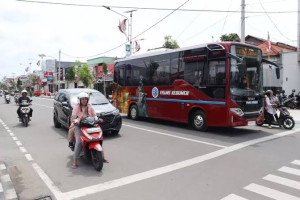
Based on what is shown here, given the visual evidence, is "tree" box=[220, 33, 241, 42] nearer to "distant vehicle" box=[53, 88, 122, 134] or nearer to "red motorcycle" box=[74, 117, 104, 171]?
"distant vehicle" box=[53, 88, 122, 134]

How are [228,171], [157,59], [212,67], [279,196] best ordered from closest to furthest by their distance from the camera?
[279,196] < [228,171] < [212,67] < [157,59]

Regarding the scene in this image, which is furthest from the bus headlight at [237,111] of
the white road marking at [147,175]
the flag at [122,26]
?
the flag at [122,26]

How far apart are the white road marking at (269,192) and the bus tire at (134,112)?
9534 mm

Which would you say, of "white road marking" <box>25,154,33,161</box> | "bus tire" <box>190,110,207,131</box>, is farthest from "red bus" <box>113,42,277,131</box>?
"white road marking" <box>25,154,33,161</box>

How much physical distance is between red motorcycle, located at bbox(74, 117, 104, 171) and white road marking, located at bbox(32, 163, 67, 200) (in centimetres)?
99

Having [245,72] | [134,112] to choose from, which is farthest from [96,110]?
[245,72]

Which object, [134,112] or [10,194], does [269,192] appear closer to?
[10,194]

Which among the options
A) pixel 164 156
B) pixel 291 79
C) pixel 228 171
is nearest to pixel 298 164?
pixel 228 171

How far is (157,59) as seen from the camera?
12.4 metres

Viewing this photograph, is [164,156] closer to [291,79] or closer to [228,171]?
[228,171]

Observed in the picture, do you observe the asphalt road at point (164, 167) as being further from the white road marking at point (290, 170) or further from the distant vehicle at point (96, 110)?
the distant vehicle at point (96, 110)

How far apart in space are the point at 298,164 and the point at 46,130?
926 cm

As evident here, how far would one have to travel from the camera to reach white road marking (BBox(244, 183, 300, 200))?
168 inches

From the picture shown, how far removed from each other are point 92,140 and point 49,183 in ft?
3.94
